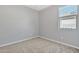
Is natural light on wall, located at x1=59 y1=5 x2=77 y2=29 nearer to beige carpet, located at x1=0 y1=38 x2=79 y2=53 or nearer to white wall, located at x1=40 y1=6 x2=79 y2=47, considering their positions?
white wall, located at x1=40 y1=6 x2=79 y2=47

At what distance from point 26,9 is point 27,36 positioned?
580mm

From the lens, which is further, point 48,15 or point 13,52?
point 48,15

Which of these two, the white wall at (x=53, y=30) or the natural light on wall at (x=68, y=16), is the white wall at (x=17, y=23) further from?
the natural light on wall at (x=68, y=16)

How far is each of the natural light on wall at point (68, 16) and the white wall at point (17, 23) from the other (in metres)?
0.53

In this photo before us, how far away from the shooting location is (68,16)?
186cm

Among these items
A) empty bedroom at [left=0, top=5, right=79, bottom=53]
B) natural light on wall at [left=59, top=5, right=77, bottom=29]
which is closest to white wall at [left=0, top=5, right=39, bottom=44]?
empty bedroom at [left=0, top=5, right=79, bottom=53]

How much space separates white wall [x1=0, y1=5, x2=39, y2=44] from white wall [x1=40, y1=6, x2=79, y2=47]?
0.51 ft

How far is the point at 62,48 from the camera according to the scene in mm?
1890

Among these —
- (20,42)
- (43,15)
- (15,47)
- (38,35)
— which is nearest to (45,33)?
(38,35)

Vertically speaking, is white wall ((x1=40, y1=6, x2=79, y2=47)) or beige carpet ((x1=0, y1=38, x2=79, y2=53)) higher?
white wall ((x1=40, y1=6, x2=79, y2=47))

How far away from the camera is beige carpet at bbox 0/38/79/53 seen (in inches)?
73.4

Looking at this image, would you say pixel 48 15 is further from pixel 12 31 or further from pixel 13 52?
pixel 13 52

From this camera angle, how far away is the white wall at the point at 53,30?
189cm

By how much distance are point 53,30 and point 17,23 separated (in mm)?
794
